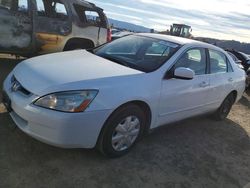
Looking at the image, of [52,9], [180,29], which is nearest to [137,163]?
[52,9]

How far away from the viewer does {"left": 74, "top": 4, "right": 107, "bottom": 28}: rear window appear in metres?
8.24

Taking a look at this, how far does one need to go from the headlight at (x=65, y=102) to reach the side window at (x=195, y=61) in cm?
175

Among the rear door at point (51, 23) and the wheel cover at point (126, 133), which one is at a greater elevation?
the rear door at point (51, 23)

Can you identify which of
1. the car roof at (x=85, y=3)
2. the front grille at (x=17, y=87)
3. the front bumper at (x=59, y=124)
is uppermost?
the car roof at (x=85, y=3)

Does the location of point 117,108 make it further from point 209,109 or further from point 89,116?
point 209,109

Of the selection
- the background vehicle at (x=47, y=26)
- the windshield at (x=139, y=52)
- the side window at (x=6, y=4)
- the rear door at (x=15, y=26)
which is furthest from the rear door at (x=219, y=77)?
the side window at (x=6, y=4)

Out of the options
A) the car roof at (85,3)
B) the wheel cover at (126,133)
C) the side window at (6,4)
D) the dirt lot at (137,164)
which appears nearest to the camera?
the dirt lot at (137,164)

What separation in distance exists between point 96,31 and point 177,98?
4.64m

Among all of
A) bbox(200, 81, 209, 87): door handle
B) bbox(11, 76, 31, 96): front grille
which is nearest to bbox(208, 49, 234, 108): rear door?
bbox(200, 81, 209, 87): door handle

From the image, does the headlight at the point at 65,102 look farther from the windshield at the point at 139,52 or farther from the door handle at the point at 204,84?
the door handle at the point at 204,84

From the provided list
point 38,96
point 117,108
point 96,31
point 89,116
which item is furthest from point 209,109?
point 96,31

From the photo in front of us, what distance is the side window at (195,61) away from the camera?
4812 millimetres

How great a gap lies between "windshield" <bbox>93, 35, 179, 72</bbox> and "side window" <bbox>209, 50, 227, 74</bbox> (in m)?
1.03

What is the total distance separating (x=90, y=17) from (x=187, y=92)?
4.65m
